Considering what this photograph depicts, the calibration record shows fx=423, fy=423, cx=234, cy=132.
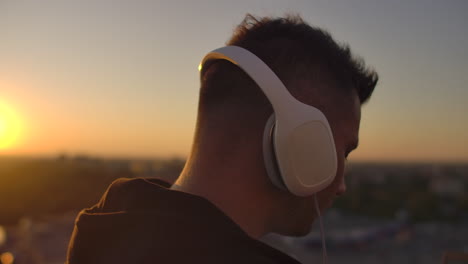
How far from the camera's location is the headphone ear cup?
3.40ft

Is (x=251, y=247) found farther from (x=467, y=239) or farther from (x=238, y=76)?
(x=467, y=239)

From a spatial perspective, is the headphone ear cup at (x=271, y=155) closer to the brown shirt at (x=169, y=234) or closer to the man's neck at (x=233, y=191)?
the man's neck at (x=233, y=191)

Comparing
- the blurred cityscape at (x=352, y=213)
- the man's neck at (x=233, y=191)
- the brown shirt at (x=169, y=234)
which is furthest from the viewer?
the blurred cityscape at (x=352, y=213)

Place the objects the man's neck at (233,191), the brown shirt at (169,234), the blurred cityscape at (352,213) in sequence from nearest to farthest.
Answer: the brown shirt at (169,234)
the man's neck at (233,191)
the blurred cityscape at (352,213)

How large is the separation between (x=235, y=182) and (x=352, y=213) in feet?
198

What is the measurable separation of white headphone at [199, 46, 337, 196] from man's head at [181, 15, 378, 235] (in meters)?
0.03

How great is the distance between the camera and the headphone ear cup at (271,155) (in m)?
1.04

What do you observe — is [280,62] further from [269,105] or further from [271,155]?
[271,155]

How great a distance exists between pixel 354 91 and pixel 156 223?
0.70 meters

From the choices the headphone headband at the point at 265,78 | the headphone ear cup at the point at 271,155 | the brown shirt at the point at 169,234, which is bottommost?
the brown shirt at the point at 169,234

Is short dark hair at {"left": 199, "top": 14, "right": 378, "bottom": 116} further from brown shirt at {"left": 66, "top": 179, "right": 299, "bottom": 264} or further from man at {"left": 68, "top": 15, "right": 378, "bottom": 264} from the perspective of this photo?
brown shirt at {"left": 66, "top": 179, "right": 299, "bottom": 264}

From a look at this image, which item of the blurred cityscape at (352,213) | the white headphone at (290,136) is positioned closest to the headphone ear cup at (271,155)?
the white headphone at (290,136)

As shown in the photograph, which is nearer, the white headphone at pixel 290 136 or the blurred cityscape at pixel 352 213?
the white headphone at pixel 290 136

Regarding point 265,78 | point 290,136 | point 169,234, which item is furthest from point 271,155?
point 169,234
